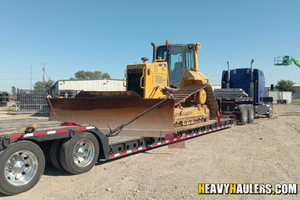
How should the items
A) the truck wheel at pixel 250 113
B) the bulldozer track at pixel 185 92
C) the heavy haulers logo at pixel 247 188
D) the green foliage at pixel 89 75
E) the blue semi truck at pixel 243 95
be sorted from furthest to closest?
the green foliage at pixel 89 75 → the truck wheel at pixel 250 113 → the blue semi truck at pixel 243 95 → the bulldozer track at pixel 185 92 → the heavy haulers logo at pixel 247 188

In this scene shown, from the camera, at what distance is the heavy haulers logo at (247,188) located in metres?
4.35

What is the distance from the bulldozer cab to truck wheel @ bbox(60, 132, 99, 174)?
4594 millimetres

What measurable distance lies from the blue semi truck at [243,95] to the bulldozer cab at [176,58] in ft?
14.6

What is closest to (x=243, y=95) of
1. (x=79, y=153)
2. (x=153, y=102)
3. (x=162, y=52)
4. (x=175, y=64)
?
(x=175, y=64)

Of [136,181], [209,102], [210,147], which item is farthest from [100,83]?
[136,181]

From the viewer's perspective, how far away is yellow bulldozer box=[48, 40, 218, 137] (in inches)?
265

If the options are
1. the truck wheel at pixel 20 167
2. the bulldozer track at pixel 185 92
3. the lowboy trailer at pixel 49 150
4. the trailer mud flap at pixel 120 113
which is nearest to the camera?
the truck wheel at pixel 20 167

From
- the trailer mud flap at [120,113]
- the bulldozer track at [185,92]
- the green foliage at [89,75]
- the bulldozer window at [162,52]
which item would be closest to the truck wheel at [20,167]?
the trailer mud flap at [120,113]

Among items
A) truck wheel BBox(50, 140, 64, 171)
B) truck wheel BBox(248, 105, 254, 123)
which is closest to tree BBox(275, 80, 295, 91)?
truck wheel BBox(248, 105, 254, 123)

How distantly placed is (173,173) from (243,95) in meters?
10.3

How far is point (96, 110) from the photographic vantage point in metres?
7.26

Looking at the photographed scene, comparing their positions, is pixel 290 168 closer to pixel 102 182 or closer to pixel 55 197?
pixel 102 182

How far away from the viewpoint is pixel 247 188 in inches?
176

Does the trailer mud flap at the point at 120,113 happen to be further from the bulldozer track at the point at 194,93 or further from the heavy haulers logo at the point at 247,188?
the heavy haulers logo at the point at 247,188
